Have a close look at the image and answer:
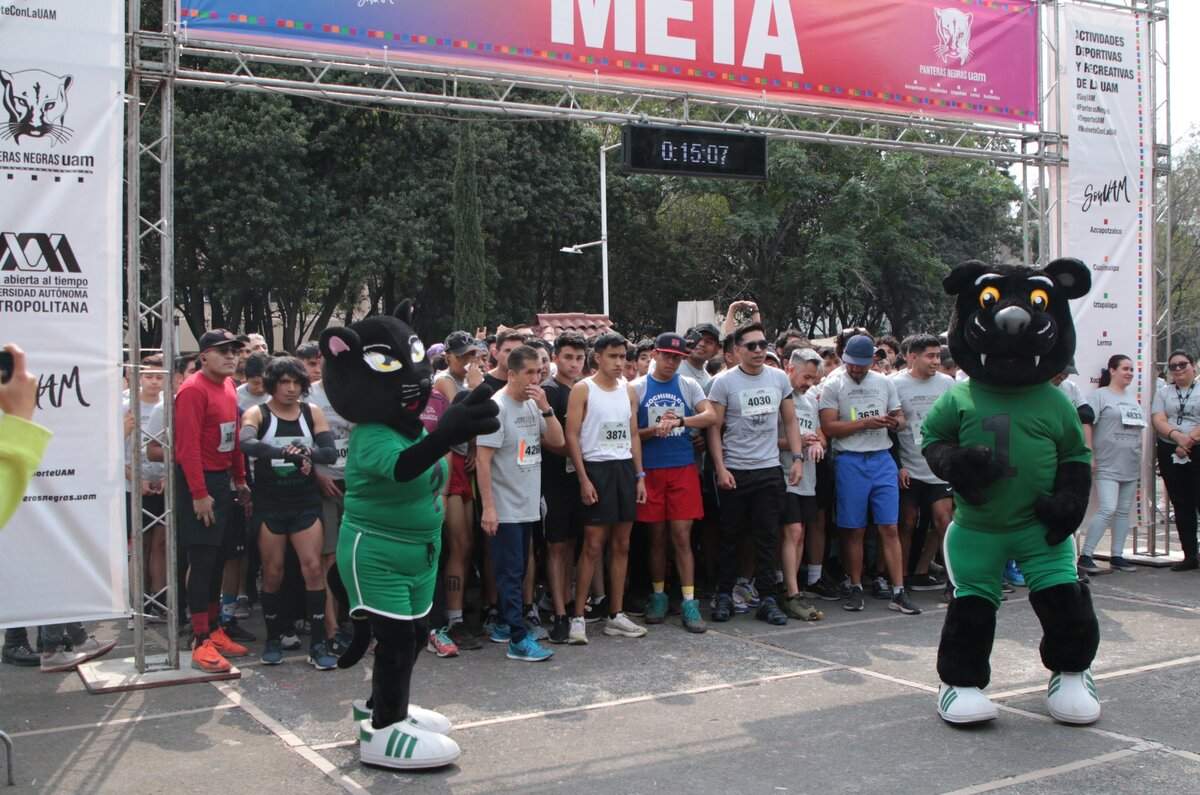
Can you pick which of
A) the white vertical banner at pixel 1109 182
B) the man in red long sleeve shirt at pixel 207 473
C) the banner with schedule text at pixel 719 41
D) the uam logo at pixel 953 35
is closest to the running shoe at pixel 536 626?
the man in red long sleeve shirt at pixel 207 473

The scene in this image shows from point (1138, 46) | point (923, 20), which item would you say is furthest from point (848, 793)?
point (1138, 46)

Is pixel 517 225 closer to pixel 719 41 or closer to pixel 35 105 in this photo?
pixel 719 41

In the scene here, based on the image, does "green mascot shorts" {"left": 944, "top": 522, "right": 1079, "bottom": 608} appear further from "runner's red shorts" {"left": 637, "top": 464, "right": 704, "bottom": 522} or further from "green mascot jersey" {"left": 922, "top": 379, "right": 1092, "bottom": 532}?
"runner's red shorts" {"left": 637, "top": 464, "right": 704, "bottom": 522}

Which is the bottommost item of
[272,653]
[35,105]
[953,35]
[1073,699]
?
[272,653]

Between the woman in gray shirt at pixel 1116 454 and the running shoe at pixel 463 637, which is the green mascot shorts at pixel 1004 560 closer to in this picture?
the running shoe at pixel 463 637

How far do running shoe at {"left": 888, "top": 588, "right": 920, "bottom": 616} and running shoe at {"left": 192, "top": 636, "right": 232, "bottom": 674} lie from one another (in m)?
4.79

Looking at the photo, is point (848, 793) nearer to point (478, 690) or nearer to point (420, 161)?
point (478, 690)

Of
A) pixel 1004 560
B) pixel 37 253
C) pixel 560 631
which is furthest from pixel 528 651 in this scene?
pixel 37 253

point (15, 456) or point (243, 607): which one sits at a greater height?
point (15, 456)

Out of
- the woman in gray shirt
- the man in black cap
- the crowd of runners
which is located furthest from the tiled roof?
the man in black cap

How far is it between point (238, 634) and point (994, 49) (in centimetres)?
837

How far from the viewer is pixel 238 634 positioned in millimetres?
7812

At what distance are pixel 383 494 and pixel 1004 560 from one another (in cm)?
314

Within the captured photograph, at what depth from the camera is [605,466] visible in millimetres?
7816
